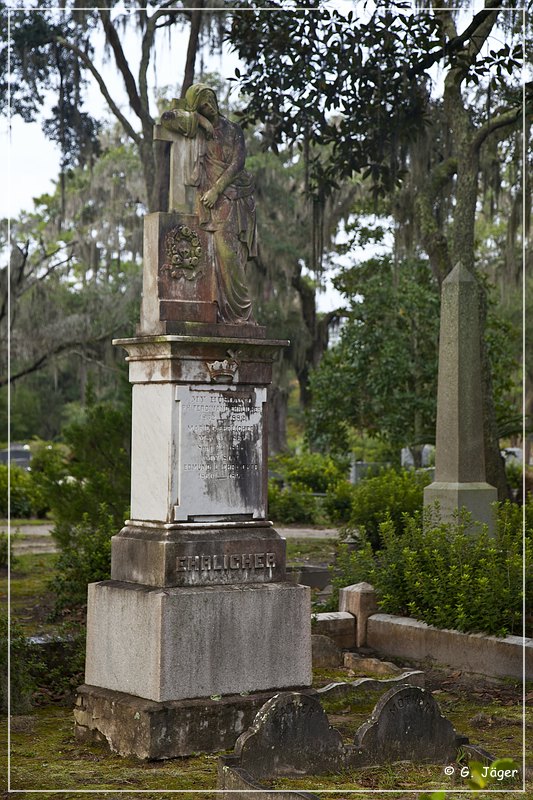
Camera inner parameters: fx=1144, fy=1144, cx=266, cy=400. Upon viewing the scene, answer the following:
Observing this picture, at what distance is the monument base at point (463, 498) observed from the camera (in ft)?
38.4

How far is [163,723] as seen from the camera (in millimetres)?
6809

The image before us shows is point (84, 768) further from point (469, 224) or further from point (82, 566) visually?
point (469, 224)

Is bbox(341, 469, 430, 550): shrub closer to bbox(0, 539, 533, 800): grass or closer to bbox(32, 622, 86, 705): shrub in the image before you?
bbox(0, 539, 533, 800): grass

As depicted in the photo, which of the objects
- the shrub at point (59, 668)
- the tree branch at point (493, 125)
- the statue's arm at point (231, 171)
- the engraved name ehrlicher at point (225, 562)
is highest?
the tree branch at point (493, 125)

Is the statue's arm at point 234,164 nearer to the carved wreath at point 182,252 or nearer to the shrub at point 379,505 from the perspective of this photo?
the carved wreath at point 182,252

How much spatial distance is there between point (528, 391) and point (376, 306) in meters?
22.9

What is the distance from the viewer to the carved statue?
770 centimetres

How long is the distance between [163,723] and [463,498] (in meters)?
5.62

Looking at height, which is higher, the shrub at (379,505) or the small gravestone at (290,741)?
the shrub at (379,505)

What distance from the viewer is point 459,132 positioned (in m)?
16.4

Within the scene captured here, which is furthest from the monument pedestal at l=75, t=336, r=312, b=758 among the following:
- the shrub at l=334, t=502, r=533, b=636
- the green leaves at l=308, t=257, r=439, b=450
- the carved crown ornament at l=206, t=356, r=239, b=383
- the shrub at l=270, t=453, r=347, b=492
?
the shrub at l=270, t=453, r=347, b=492

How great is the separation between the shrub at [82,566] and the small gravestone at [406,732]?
512 centimetres

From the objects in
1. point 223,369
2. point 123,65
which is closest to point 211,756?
point 223,369

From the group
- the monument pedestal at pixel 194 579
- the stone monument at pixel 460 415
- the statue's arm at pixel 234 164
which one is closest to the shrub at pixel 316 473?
the stone monument at pixel 460 415
